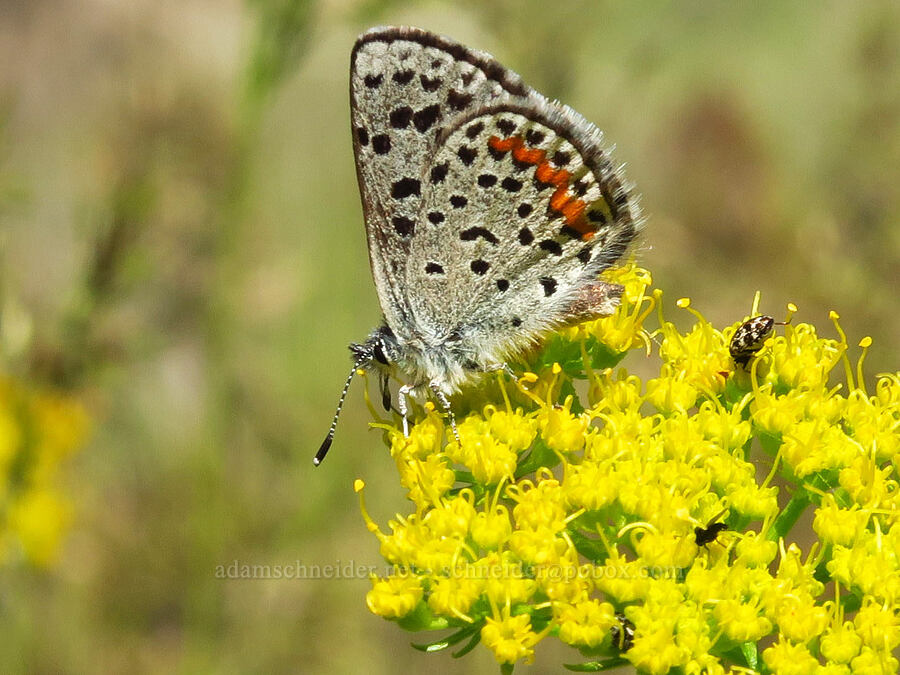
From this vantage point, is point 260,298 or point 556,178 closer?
point 556,178

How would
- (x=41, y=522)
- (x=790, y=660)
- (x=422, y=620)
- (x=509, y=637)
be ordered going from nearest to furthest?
(x=790, y=660), (x=509, y=637), (x=422, y=620), (x=41, y=522)

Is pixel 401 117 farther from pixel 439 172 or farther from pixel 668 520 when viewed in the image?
pixel 668 520

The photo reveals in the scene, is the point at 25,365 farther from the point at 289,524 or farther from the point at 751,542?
the point at 751,542

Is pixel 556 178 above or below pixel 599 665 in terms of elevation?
above

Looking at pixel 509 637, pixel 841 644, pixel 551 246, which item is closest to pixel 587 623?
pixel 509 637

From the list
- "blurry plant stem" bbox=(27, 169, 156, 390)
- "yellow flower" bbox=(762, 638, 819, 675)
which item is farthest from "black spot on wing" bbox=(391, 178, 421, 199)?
"yellow flower" bbox=(762, 638, 819, 675)

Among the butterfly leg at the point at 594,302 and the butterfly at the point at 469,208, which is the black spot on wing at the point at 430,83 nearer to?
the butterfly at the point at 469,208

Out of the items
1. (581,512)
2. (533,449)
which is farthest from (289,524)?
(581,512)
